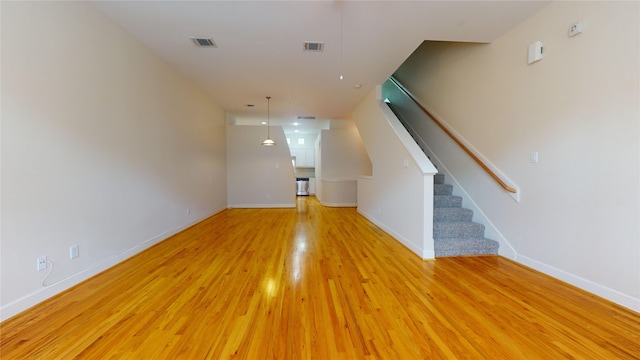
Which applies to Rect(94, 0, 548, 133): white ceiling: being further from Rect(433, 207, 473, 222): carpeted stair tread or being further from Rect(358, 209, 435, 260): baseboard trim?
Rect(358, 209, 435, 260): baseboard trim

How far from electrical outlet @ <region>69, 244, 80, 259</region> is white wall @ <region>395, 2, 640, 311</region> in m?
4.54

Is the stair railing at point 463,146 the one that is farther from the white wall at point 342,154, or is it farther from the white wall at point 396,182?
the white wall at point 342,154

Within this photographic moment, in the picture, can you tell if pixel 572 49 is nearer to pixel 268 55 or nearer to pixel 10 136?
pixel 268 55

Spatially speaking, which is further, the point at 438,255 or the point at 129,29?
the point at 438,255

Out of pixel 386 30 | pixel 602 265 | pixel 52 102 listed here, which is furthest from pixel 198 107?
pixel 602 265

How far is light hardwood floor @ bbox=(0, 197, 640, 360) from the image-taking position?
4.79ft

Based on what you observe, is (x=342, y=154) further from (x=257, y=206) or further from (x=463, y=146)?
(x=463, y=146)

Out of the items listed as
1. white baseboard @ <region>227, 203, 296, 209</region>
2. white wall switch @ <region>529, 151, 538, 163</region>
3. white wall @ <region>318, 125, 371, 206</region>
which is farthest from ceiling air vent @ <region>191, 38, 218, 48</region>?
white wall @ <region>318, 125, 371, 206</region>

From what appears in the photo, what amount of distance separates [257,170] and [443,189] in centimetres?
504

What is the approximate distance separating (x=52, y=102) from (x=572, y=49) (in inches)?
179

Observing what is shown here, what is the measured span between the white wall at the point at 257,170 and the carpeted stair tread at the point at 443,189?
4.27 meters

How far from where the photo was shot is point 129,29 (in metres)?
2.83

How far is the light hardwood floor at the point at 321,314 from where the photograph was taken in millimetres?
1459

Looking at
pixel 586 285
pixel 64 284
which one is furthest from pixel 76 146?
pixel 586 285
